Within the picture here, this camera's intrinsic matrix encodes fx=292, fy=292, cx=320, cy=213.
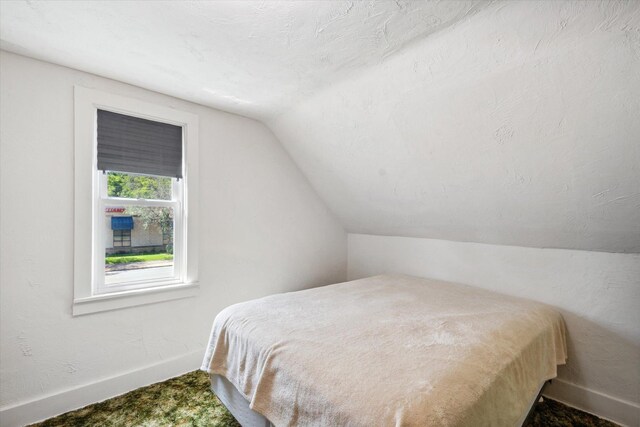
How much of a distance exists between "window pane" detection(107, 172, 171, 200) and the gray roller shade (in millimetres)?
77

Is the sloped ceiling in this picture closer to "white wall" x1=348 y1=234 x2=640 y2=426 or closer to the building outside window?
"white wall" x1=348 y1=234 x2=640 y2=426

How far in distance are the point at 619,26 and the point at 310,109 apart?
5.94 ft

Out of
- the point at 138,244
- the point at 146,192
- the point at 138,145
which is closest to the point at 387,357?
the point at 138,244

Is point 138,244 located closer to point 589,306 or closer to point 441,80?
point 441,80

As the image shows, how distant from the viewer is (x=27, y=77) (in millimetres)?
1825

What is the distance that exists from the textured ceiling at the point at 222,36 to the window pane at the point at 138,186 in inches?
27.9

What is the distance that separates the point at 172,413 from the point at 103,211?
1.48m

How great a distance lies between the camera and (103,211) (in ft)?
7.05

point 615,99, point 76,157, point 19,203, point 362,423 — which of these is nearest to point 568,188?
point 615,99

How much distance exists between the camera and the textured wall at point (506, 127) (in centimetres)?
131

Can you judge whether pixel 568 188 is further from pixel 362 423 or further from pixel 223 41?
pixel 223 41

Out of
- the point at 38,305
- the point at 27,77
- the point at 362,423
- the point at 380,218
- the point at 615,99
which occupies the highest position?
the point at 27,77

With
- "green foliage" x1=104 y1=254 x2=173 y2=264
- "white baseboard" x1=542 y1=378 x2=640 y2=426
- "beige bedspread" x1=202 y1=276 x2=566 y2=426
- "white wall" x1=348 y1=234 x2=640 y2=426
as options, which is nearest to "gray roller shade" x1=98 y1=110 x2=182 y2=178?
"green foliage" x1=104 y1=254 x2=173 y2=264

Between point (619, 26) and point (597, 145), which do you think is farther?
point (597, 145)
